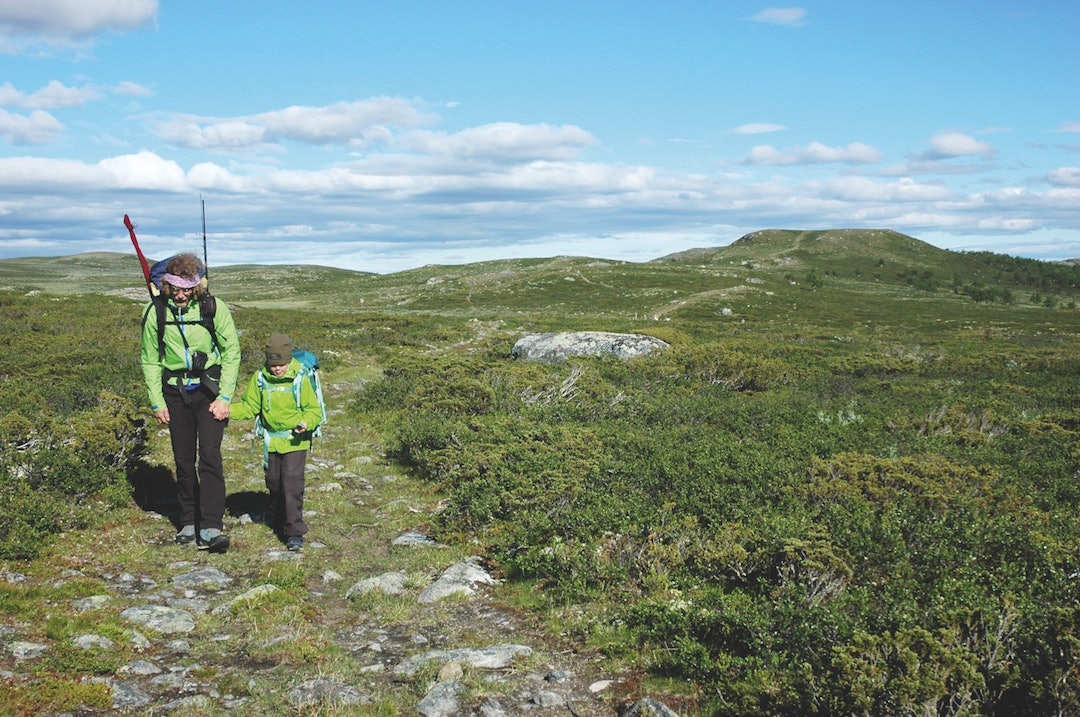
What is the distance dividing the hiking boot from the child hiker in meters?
Answer: 0.70

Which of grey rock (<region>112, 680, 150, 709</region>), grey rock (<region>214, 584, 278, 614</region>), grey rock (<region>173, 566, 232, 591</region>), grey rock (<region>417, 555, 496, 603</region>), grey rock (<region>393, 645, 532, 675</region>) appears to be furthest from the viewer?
grey rock (<region>417, 555, 496, 603</region>)

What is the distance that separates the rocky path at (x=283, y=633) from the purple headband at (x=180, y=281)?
3.03 meters

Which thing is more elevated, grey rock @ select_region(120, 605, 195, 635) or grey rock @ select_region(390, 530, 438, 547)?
grey rock @ select_region(120, 605, 195, 635)

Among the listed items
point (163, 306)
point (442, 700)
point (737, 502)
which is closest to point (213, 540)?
point (163, 306)

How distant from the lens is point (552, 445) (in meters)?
11.2

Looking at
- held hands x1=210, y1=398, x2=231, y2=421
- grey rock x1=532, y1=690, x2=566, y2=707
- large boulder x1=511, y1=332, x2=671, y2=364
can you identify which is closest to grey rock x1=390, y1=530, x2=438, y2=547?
held hands x1=210, y1=398, x2=231, y2=421

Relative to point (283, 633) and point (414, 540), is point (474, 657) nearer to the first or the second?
point (283, 633)

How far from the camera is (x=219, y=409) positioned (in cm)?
768

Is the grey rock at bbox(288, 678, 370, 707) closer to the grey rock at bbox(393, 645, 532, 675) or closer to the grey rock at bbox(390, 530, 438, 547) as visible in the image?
the grey rock at bbox(393, 645, 532, 675)

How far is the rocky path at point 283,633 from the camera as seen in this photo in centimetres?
484

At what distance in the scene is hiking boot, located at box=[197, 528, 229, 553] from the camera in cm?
782

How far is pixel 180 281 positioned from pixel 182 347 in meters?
0.77

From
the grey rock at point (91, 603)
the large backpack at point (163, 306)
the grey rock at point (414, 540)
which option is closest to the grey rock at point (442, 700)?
the grey rock at point (91, 603)

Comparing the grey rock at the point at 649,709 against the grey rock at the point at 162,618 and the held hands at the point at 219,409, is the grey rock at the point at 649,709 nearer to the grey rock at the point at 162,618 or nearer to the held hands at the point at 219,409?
the grey rock at the point at 162,618
